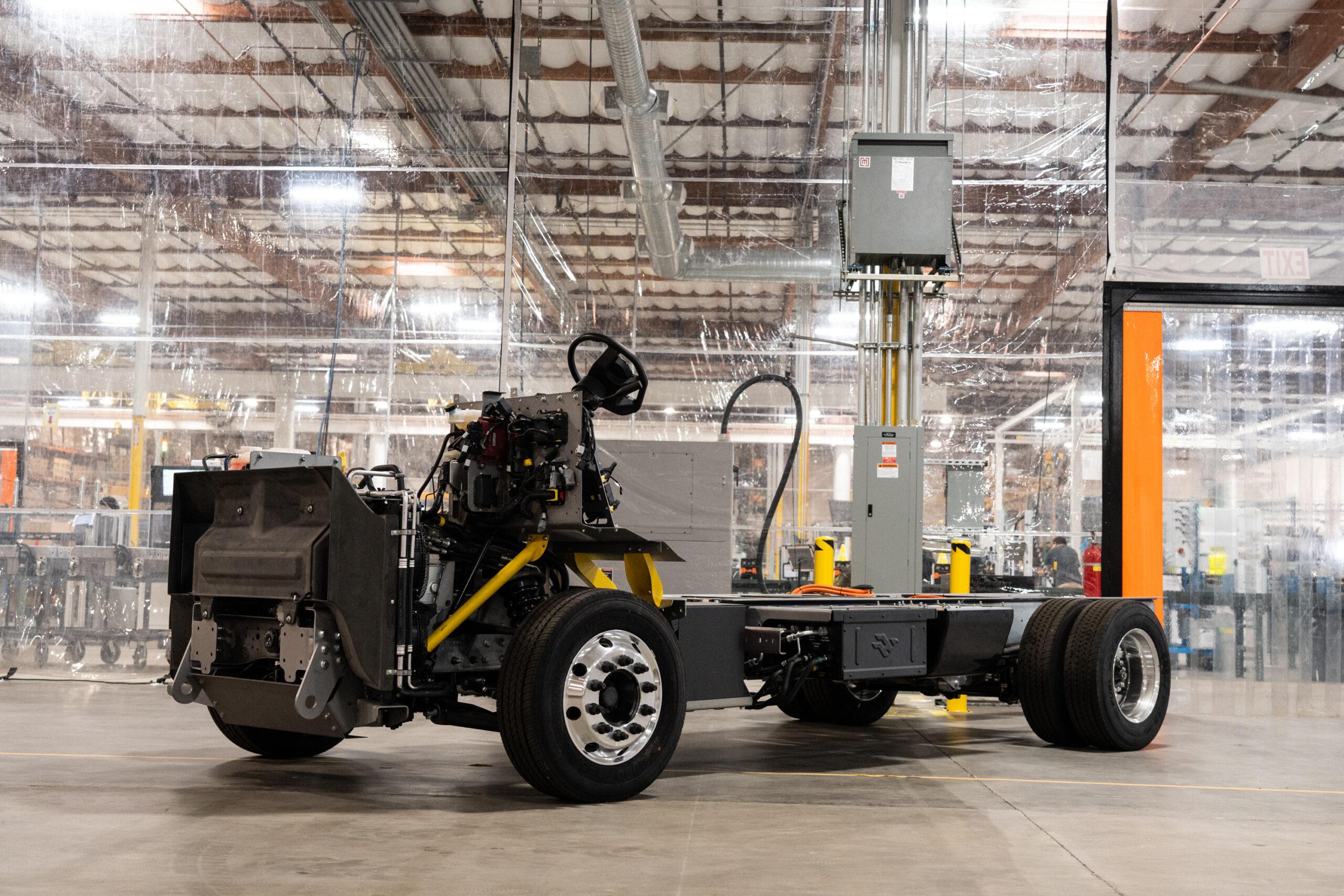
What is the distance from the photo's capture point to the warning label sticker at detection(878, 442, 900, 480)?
385 inches

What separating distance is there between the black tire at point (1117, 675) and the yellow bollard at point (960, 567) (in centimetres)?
201

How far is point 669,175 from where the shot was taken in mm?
12789

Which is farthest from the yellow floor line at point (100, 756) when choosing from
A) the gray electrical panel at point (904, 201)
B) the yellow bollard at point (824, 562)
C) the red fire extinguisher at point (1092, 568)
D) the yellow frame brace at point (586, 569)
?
the red fire extinguisher at point (1092, 568)

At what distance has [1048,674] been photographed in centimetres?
728

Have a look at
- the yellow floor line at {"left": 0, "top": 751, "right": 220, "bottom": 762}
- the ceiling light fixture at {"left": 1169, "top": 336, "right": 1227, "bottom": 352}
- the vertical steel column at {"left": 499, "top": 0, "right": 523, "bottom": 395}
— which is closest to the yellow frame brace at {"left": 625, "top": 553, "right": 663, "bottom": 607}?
the yellow floor line at {"left": 0, "top": 751, "right": 220, "bottom": 762}

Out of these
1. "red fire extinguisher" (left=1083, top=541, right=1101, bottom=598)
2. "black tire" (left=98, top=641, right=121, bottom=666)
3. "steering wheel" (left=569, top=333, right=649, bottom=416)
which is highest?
"steering wheel" (left=569, top=333, right=649, bottom=416)

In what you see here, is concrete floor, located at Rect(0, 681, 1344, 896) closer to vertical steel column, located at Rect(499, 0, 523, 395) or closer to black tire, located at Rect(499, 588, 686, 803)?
black tire, located at Rect(499, 588, 686, 803)

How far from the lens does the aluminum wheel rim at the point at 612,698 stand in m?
5.12

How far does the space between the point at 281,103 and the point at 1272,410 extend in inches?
376

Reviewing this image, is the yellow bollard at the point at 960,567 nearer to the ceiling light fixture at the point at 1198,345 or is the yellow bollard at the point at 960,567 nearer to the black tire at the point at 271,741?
the ceiling light fixture at the point at 1198,345

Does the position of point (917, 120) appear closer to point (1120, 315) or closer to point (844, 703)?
point (1120, 315)

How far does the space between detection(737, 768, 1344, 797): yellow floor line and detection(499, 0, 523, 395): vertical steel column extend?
21.4 ft

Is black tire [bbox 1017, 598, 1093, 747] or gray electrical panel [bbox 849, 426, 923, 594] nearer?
black tire [bbox 1017, 598, 1093, 747]

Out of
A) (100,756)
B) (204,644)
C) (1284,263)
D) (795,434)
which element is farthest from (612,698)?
(795,434)
